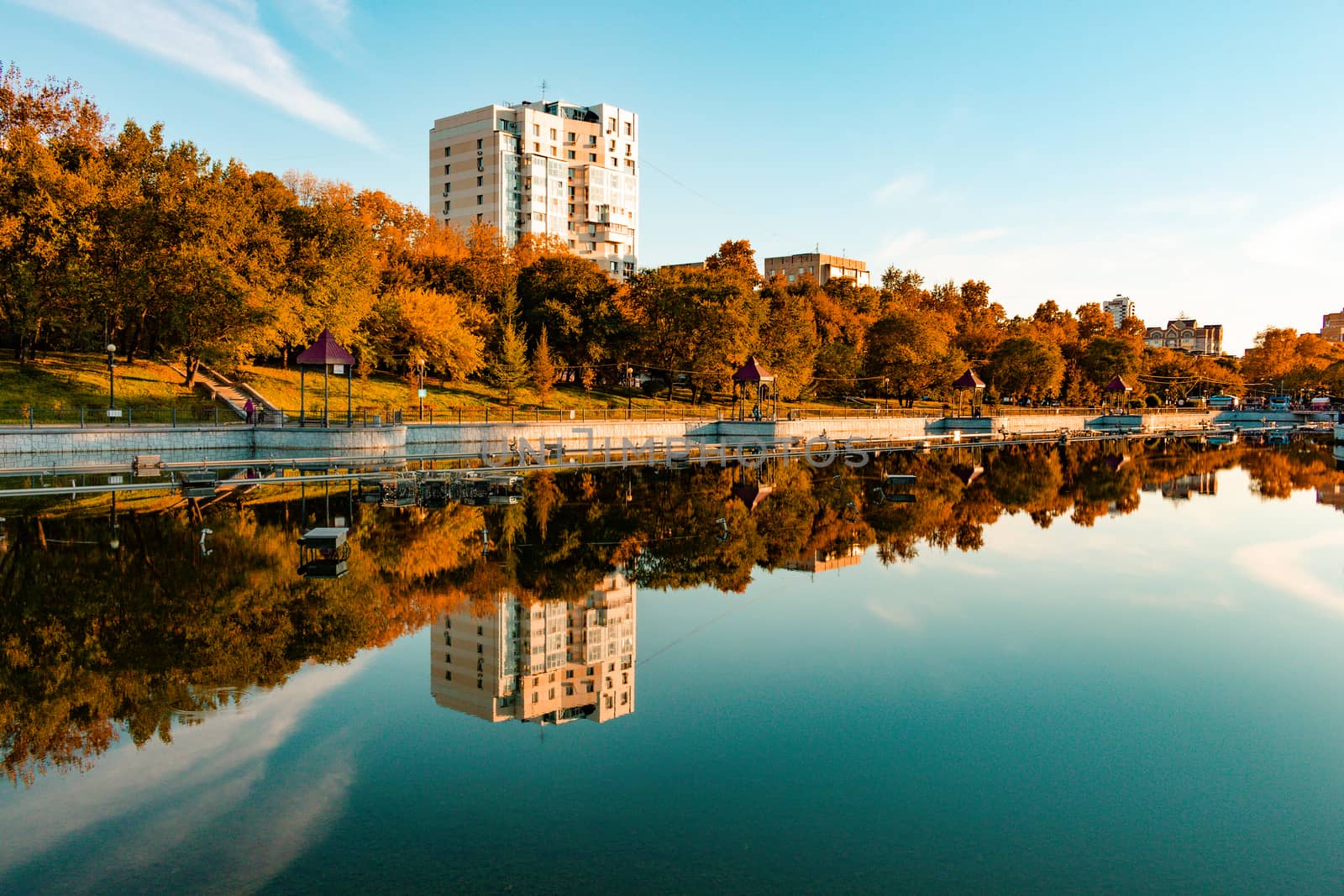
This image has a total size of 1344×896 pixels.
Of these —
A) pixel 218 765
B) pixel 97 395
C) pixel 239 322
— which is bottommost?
pixel 218 765

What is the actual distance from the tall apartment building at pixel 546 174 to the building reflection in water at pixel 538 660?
336 ft

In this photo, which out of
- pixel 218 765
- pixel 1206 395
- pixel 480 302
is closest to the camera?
pixel 218 765

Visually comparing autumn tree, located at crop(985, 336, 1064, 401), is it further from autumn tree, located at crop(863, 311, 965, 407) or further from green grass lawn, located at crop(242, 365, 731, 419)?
green grass lawn, located at crop(242, 365, 731, 419)

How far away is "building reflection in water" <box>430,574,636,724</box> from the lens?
9.76 meters

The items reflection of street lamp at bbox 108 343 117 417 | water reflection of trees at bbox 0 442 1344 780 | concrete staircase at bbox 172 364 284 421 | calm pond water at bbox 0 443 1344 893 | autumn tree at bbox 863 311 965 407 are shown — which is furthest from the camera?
autumn tree at bbox 863 311 965 407

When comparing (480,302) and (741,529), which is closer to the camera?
(741,529)

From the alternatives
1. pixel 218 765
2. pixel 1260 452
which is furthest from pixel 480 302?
pixel 218 765

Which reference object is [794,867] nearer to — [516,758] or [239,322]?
[516,758]

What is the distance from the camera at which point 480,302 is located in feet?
212

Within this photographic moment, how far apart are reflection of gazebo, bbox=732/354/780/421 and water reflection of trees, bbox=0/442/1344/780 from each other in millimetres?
21141

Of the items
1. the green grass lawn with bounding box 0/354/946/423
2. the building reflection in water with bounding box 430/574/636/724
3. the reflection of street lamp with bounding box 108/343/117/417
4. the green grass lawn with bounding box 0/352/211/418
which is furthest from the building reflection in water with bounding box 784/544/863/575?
the green grass lawn with bounding box 0/352/211/418

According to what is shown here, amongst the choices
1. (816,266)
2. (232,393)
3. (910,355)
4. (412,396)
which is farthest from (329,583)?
(816,266)

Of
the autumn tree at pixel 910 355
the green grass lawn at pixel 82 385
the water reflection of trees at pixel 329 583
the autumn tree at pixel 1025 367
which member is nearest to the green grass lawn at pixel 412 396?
the green grass lawn at pixel 82 385

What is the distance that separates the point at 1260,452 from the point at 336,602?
191 feet
